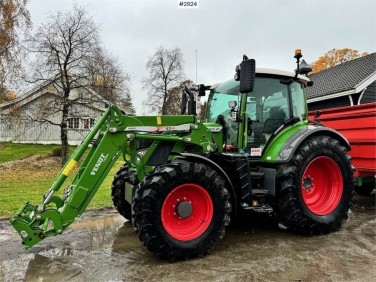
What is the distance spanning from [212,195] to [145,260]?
43.7 inches

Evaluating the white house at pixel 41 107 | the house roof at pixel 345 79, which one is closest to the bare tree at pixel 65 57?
the white house at pixel 41 107

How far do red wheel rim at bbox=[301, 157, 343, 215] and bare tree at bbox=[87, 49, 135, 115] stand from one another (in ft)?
46.6

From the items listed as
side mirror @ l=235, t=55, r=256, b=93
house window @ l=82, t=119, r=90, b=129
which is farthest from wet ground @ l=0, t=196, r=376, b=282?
house window @ l=82, t=119, r=90, b=129

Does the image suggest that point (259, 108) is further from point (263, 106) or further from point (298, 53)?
point (298, 53)

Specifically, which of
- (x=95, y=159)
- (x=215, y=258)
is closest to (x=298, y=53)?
(x=215, y=258)

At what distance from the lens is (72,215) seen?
433cm

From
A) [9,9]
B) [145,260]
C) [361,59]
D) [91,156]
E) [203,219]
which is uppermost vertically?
[9,9]

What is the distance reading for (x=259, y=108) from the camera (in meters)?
5.66

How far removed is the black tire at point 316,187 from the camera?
5.18 metres

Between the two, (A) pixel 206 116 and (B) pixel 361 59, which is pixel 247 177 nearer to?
(A) pixel 206 116

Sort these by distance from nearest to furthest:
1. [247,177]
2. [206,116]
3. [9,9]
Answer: [247,177]
[206,116]
[9,9]

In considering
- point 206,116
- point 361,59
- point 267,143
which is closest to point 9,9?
point 206,116

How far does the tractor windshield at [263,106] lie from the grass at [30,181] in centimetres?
315

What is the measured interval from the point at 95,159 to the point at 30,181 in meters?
11.4
